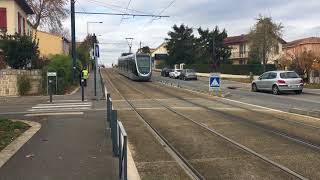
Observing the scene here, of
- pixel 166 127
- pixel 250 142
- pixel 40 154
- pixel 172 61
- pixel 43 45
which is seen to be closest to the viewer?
pixel 40 154

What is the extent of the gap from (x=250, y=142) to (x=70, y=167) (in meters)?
4.69

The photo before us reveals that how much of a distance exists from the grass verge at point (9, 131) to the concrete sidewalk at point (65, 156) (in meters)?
0.49

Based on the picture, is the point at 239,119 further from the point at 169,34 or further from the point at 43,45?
the point at 169,34

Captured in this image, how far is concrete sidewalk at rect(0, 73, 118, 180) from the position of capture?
27.8ft

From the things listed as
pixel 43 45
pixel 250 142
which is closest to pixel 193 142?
pixel 250 142

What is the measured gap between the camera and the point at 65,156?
33.4 feet

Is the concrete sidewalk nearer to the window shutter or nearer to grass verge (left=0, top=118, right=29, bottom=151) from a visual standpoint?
grass verge (left=0, top=118, right=29, bottom=151)

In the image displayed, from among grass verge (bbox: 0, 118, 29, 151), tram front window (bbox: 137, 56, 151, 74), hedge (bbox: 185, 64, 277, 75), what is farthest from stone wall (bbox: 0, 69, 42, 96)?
hedge (bbox: 185, 64, 277, 75)

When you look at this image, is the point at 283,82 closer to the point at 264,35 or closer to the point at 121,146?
the point at 121,146

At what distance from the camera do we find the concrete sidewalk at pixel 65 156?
846 centimetres

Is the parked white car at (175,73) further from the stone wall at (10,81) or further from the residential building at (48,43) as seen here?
the stone wall at (10,81)

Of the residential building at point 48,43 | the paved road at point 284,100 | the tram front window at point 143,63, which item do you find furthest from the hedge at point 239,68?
the paved road at point 284,100

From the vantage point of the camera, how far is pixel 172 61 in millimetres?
102250

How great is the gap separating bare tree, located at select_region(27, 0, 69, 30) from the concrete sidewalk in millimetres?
52918
